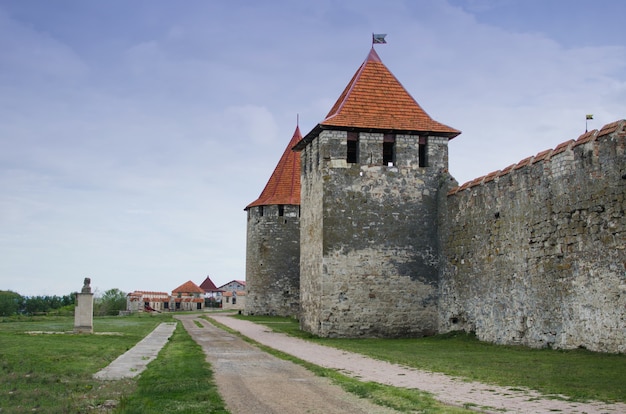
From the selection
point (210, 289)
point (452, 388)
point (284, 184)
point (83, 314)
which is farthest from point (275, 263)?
point (210, 289)

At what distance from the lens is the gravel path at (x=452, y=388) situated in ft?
24.5

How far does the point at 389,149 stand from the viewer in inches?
850

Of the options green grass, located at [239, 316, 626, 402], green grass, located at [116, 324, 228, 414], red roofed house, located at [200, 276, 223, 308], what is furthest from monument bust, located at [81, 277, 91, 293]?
red roofed house, located at [200, 276, 223, 308]

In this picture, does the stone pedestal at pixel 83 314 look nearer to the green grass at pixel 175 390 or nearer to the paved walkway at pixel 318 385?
the paved walkway at pixel 318 385

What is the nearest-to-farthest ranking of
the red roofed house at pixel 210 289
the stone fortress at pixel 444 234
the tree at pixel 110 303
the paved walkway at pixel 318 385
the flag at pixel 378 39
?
the paved walkway at pixel 318 385 → the stone fortress at pixel 444 234 → the flag at pixel 378 39 → the tree at pixel 110 303 → the red roofed house at pixel 210 289

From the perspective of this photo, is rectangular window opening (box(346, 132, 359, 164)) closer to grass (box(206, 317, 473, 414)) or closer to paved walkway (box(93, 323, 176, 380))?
paved walkway (box(93, 323, 176, 380))

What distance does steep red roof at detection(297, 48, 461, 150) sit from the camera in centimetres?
2102

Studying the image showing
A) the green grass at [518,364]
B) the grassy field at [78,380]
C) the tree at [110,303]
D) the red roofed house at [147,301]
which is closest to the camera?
the grassy field at [78,380]

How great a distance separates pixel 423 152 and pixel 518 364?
421 inches

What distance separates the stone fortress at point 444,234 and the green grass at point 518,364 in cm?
74

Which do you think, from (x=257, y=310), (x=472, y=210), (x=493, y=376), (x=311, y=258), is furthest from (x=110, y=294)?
(x=493, y=376)

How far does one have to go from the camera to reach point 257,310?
38094mm

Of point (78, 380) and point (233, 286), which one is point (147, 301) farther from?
point (78, 380)

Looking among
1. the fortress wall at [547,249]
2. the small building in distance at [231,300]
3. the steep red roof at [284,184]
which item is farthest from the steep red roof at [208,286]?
the fortress wall at [547,249]
